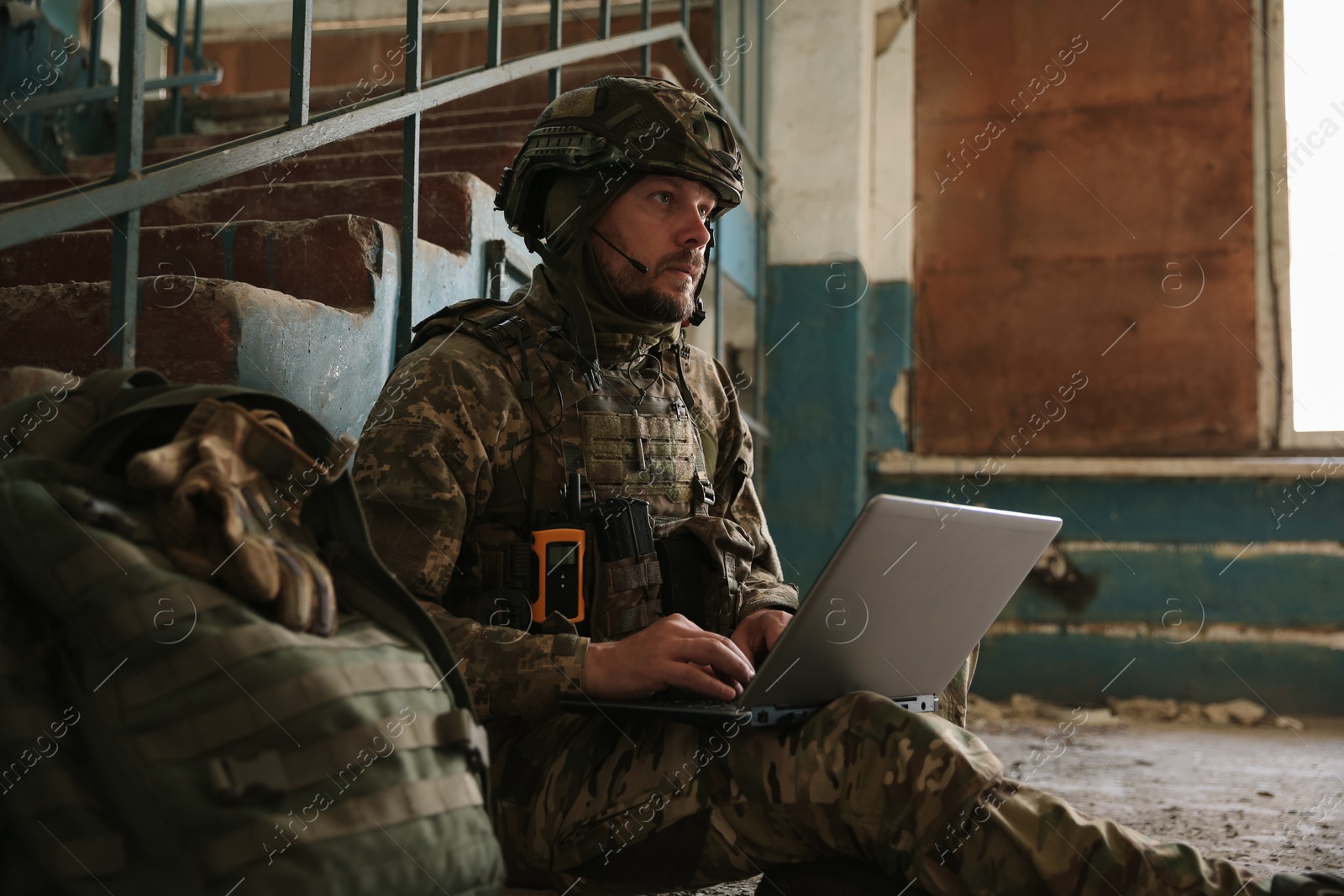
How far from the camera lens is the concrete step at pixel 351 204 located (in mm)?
2311

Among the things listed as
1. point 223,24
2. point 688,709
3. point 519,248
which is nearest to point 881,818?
point 688,709

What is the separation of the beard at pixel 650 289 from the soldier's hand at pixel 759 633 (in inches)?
20.9

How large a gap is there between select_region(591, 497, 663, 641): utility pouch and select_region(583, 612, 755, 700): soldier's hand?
244 millimetres

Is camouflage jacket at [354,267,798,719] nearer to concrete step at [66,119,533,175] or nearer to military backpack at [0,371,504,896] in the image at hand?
military backpack at [0,371,504,896]

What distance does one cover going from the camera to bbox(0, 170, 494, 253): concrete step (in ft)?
7.58

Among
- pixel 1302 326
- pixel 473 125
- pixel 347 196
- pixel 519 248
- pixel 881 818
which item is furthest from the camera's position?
pixel 1302 326

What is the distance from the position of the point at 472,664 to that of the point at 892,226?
385cm

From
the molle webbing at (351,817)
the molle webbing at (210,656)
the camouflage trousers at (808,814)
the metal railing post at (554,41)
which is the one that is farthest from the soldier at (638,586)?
the metal railing post at (554,41)

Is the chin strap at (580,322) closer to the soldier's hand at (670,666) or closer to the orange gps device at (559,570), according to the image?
the orange gps device at (559,570)

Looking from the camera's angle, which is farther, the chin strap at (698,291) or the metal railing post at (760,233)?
the metal railing post at (760,233)

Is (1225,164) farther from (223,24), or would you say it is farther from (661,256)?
(223,24)

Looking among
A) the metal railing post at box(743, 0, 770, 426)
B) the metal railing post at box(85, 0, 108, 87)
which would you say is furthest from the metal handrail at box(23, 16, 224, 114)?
the metal railing post at box(743, 0, 770, 426)

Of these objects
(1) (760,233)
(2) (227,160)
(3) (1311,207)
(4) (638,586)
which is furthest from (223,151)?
(3) (1311,207)

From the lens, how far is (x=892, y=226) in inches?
190
